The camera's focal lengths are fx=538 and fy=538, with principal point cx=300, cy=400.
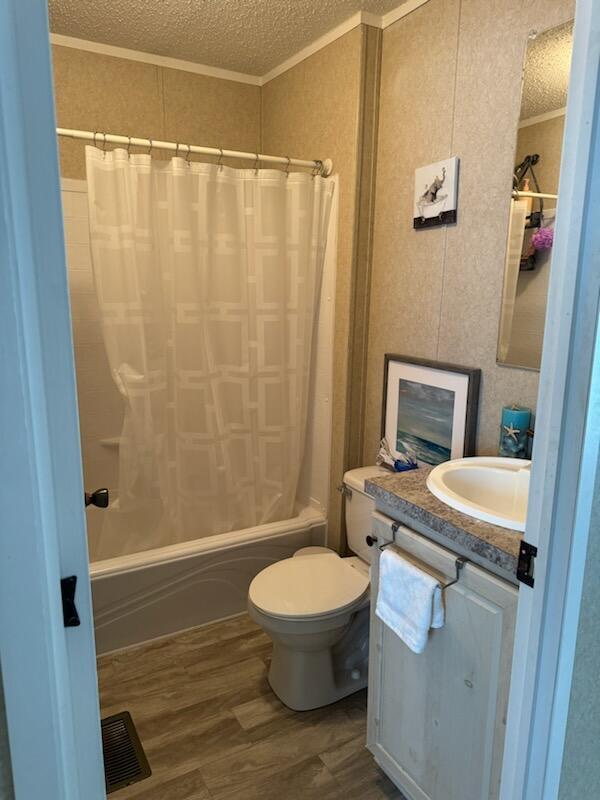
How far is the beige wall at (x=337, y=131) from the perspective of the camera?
2191 millimetres

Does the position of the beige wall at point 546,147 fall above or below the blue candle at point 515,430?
above

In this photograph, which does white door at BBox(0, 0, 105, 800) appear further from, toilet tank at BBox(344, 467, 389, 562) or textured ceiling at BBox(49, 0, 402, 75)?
textured ceiling at BBox(49, 0, 402, 75)

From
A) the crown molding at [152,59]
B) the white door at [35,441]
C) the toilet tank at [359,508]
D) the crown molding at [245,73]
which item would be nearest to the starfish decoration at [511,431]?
the toilet tank at [359,508]

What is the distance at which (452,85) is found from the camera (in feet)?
6.06

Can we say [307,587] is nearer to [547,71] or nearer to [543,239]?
[543,239]

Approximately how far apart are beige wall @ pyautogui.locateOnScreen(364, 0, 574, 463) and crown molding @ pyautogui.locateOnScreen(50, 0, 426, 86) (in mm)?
55

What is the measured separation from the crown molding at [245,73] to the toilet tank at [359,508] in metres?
1.77

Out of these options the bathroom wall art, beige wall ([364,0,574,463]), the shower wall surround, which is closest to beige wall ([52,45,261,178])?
the shower wall surround

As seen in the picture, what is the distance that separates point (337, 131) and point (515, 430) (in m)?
1.48

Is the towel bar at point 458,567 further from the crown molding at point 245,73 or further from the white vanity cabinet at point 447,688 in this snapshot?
the crown molding at point 245,73

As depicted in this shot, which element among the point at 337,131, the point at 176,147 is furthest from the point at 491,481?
the point at 176,147

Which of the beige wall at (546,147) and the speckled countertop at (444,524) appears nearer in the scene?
the speckled countertop at (444,524)

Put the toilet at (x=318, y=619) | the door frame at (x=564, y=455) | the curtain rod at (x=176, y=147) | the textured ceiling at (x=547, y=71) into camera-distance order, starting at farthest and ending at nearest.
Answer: the curtain rod at (x=176, y=147) < the toilet at (x=318, y=619) < the textured ceiling at (x=547, y=71) < the door frame at (x=564, y=455)

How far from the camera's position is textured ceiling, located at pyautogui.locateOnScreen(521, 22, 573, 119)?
1506mm
